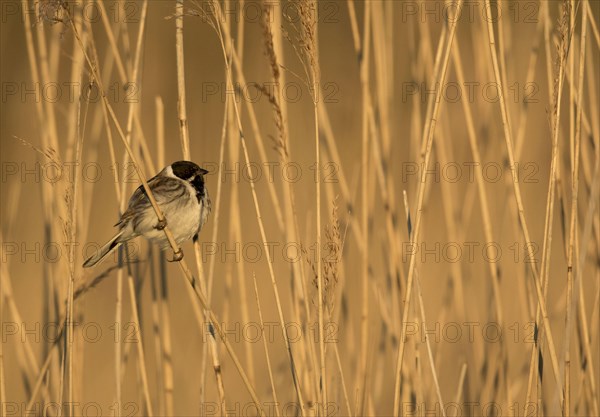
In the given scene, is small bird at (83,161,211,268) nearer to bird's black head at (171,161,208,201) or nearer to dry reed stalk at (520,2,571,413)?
bird's black head at (171,161,208,201)

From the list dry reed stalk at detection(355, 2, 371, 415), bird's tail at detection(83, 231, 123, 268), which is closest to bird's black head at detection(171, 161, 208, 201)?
bird's tail at detection(83, 231, 123, 268)

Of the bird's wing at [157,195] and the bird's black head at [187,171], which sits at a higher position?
the bird's black head at [187,171]

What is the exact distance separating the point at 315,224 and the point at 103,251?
4.42ft

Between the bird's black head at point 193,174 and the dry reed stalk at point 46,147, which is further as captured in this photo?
the bird's black head at point 193,174

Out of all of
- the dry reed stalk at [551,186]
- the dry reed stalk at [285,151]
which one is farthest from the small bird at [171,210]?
the dry reed stalk at [551,186]

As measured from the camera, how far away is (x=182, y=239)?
368 centimetres

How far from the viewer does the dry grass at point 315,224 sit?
9.39 ft

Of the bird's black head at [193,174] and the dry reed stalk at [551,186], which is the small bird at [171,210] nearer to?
the bird's black head at [193,174]

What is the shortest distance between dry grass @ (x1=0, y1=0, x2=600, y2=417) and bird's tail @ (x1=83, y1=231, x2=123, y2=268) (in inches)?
5.1

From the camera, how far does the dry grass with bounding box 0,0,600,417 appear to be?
286 centimetres

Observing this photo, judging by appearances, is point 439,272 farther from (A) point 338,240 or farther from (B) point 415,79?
(A) point 338,240

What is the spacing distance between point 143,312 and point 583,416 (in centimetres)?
232

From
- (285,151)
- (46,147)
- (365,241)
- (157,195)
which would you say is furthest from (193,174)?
(285,151)

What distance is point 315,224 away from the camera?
457cm
